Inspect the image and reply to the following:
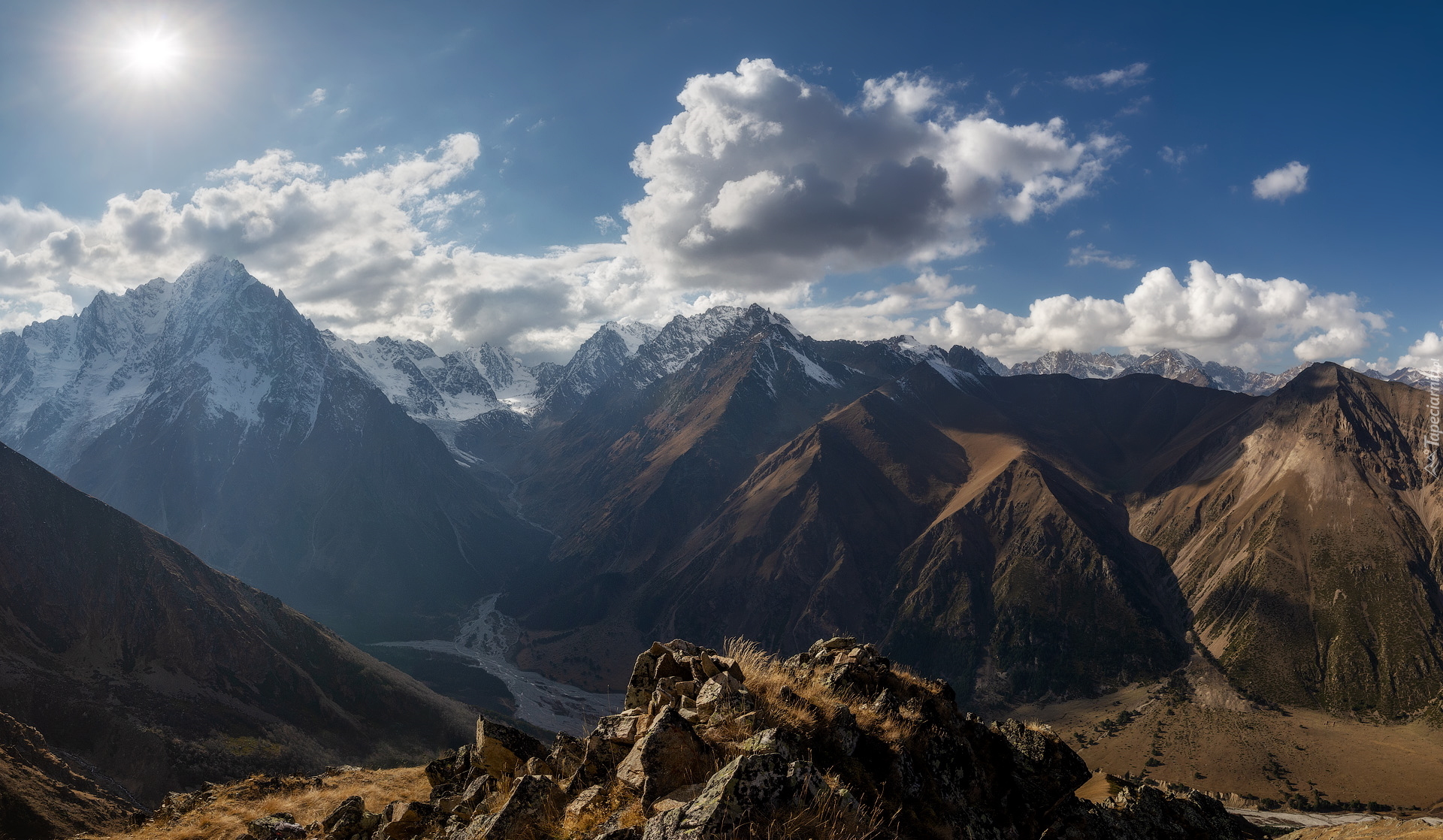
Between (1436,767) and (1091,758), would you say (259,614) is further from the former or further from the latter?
(1436,767)

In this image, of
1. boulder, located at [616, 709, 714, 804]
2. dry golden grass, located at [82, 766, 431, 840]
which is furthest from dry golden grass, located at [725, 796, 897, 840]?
dry golden grass, located at [82, 766, 431, 840]

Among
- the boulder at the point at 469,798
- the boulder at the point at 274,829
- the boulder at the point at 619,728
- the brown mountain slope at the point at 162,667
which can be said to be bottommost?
the brown mountain slope at the point at 162,667

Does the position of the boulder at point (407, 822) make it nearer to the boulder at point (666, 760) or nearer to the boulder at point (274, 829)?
the boulder at point (274, 829)

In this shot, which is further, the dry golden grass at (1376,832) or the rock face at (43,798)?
the rock face at (43,798)

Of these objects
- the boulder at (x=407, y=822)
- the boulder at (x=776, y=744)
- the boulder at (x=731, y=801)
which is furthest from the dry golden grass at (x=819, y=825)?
the boulder at (x=407, y=822)

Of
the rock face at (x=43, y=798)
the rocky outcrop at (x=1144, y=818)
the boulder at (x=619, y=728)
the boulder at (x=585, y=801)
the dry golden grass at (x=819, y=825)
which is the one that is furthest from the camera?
the rock face at (x=43, y=798)

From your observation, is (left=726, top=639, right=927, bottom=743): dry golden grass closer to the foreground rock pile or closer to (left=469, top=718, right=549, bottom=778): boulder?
the foreground rock pile

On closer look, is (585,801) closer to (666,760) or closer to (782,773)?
(666,760)

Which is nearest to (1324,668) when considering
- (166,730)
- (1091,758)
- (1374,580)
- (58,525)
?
(1374,580)
